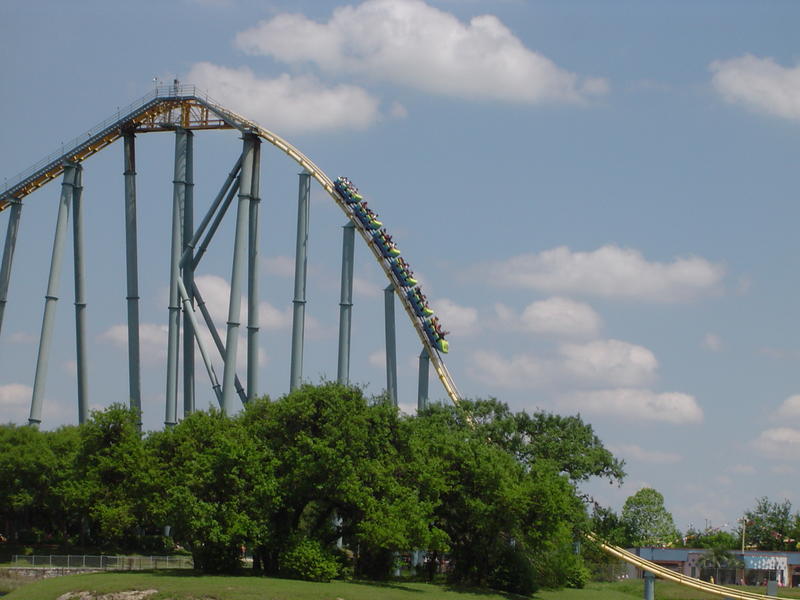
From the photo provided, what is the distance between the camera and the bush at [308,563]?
135 feet

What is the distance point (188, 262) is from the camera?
2499 inches

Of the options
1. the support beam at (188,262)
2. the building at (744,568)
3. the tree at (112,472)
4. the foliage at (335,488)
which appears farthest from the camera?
the building at (744,568)

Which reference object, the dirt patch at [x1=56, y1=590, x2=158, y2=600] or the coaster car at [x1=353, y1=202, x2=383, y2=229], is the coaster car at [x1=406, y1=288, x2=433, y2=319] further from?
the dirt patch at [x1=56, y1=590, x2=158, y2=600]

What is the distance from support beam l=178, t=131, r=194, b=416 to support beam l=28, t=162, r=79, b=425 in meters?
6.63

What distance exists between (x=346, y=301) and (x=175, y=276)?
939 cm

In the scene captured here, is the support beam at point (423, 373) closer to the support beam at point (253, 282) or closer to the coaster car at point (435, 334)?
the coaster car at point (435, 334)

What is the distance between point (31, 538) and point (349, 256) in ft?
73.2

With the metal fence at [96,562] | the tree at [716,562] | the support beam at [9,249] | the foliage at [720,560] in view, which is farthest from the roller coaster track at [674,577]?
the support beam at [9,249]

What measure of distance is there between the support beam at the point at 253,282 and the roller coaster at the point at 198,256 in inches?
2.1

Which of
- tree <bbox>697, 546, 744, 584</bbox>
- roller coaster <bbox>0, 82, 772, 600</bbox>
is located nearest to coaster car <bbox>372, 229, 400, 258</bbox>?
roller coaster <bbox>0, 82, 772, 600</bbox>

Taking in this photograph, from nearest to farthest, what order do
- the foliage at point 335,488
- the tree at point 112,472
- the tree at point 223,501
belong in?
the tree at point 223,501
the foliage at point 335,488
the tree at point 112,472

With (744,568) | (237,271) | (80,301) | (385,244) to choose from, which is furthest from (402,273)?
(744,568)

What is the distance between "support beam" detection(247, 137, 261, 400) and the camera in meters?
57.1

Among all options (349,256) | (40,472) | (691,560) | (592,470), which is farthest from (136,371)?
(691,560)
